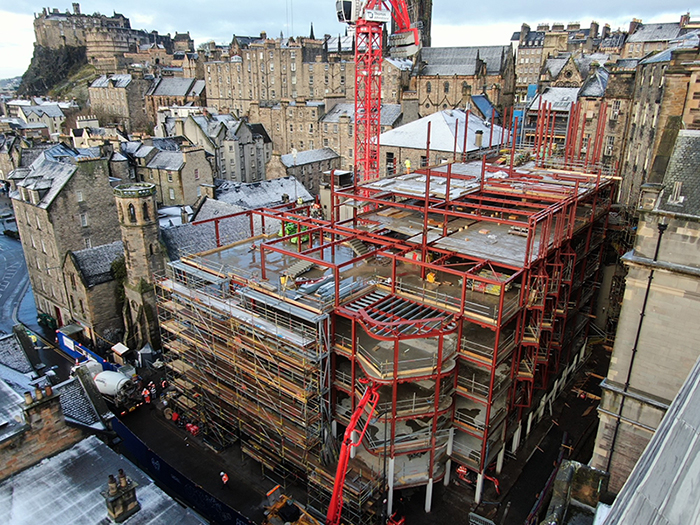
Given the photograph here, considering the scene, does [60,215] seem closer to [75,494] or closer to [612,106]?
[75,494]

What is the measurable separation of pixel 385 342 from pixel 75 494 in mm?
11892

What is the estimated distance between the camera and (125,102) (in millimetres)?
100625

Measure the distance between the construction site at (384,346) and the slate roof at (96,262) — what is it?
9.44 m

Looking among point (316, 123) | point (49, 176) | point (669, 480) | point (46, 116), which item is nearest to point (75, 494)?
point (669, 480)

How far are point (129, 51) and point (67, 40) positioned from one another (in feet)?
55.7

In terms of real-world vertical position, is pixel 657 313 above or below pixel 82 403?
above

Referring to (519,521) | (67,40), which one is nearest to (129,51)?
(67,40)

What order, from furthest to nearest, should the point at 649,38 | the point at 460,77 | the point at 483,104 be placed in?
1. the point at 649,38
2. the point at 460,77
3. the point at 483,104

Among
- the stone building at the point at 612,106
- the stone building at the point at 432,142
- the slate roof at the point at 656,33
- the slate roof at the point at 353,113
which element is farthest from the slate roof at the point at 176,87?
the stone building at the point at 612,106

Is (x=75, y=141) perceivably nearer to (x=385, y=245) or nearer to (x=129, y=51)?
(x=385, y=245)

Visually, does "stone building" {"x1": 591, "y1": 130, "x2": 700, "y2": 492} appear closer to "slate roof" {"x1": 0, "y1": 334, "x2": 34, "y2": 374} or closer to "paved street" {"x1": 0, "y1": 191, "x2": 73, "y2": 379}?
"slate roof" {"x1": 0, "y1": 334, "x2": 34, "y2": 374}

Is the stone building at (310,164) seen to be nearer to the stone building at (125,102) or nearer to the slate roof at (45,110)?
the stone building at (125,102)

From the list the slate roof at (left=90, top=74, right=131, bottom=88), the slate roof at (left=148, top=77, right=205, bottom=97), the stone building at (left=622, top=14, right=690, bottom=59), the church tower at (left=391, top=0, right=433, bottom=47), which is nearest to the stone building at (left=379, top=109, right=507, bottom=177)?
the stone building at (left=622, top=14, right=690, bottom=59)

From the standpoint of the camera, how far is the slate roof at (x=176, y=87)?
329ft
